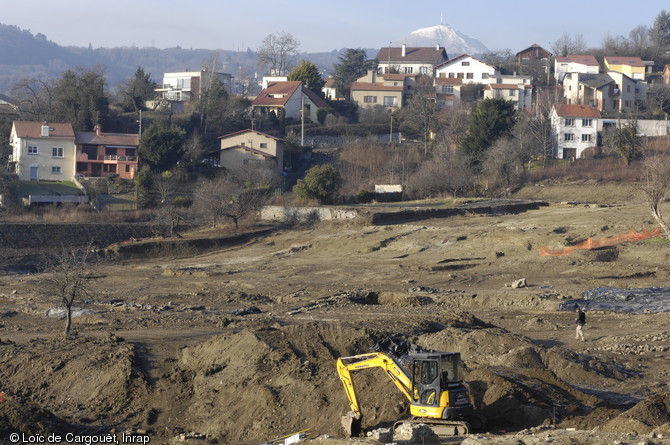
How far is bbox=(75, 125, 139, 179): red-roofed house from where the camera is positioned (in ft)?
212

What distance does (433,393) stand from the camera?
15539 millimetres

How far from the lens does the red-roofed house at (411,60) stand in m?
101

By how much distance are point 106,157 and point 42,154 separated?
13.9 feet

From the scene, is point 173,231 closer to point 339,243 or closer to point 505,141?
point 339,243

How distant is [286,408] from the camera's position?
712 inches

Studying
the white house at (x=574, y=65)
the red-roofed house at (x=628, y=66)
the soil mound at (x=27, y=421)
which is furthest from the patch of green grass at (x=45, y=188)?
the red-roofed house at (x=628, y=66)

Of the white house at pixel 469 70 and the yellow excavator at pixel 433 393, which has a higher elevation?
the white house at pixel 469 70

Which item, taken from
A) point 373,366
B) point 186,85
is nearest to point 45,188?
point 186,85

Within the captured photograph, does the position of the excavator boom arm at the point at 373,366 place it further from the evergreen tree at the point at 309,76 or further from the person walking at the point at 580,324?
the evergreen tree at the point at 309,76

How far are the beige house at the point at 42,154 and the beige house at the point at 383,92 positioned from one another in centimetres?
3141

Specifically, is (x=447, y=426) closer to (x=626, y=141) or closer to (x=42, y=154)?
(x=626, y=141)

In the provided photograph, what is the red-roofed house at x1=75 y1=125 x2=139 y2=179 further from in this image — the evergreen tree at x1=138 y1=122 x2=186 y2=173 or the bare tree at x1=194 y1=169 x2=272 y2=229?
the bare tree at x1=194 y1=169 x2=272 y2=229

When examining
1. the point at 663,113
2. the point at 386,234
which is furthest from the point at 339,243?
the point at 663,113

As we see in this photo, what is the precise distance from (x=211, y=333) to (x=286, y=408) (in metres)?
7.14
